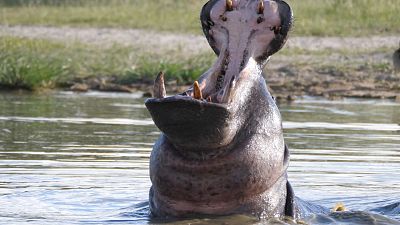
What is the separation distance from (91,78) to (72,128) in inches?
236

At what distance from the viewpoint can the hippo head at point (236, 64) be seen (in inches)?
212

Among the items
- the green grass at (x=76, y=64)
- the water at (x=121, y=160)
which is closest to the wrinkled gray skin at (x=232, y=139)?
the water at (x=121, y=160)

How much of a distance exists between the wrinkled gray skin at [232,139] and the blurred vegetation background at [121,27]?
29.7 ft

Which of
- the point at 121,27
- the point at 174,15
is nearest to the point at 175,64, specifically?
the point at 121,27

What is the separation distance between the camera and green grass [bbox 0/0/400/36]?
21078 millimetres

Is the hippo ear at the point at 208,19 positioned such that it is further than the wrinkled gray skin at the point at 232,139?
Yes

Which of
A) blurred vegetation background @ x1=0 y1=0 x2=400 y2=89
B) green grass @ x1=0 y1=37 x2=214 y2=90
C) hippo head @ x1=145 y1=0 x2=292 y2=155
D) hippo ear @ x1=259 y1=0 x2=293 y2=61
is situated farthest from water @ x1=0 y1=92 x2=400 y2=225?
blurred vegetation background @ x1=0 y1=0 x2=400 y2=89

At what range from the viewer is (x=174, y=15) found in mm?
25062

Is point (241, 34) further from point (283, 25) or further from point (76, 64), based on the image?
point (76, 64)

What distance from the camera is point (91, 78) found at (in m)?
16.1

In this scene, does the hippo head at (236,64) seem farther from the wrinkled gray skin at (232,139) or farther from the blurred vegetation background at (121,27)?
the blurred vegetation background at (121,27)

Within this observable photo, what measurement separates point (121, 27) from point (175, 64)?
7.32 metres

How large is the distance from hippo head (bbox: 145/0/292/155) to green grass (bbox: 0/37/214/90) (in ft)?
29.6

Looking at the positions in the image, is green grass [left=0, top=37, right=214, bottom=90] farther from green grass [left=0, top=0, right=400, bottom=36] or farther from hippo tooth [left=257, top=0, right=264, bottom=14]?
hippo tooth [left=257, top=0, right=264, bottom=14]
